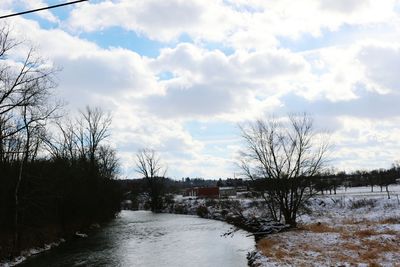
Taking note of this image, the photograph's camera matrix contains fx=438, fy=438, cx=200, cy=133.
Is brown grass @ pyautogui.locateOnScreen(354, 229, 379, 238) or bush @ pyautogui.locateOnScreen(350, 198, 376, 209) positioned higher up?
bush @ pyautogui.locateOnScreen(350, 198, 376, 209)

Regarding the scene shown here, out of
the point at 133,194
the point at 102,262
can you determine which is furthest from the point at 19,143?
the point at 133,194

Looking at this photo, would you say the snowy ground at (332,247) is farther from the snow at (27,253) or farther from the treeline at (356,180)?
the snow at (27,253)

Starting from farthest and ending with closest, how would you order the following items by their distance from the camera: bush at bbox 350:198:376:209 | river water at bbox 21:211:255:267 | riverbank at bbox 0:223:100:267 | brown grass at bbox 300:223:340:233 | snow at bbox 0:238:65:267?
bush at bbox 350:198:376:209 < brown grass at bbox 300:223:340:233 < riverbank at bbox 0:223:100:267 < snow at bbox 0:238:65:267 < river water at bbox 21:211:255:267

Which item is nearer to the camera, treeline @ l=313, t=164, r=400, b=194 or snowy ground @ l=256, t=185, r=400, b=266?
snowy ground @ l=256, t=185, r=400, b=266

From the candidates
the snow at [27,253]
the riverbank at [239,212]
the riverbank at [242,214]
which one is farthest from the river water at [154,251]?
the riverbank at [239,212]

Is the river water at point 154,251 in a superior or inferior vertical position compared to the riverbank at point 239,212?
inferior

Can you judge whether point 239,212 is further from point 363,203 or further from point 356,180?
point 356,180

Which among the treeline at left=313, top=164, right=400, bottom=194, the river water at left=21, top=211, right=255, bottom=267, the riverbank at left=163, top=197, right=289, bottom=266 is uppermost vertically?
the treeline at left=313, top=164, right=400, bottom=194

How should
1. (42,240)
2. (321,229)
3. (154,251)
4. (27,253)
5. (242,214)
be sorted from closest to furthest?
(27,253), (154,251), (321,229), (42,240), (242,214)

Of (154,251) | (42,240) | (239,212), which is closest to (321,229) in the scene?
(154,251)

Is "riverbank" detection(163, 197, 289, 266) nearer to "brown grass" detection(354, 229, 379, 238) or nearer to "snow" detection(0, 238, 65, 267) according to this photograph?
"brown grass" detection(354, 229, 379, 238)

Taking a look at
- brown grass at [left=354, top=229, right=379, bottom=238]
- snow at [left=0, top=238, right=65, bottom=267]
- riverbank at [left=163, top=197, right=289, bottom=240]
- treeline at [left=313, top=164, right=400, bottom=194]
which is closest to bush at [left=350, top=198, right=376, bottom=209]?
treeline at [left=313, top=164, right=400, bottom=194]

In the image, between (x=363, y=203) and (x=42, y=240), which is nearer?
(x=42, y=240)

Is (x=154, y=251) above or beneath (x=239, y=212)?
beneath
